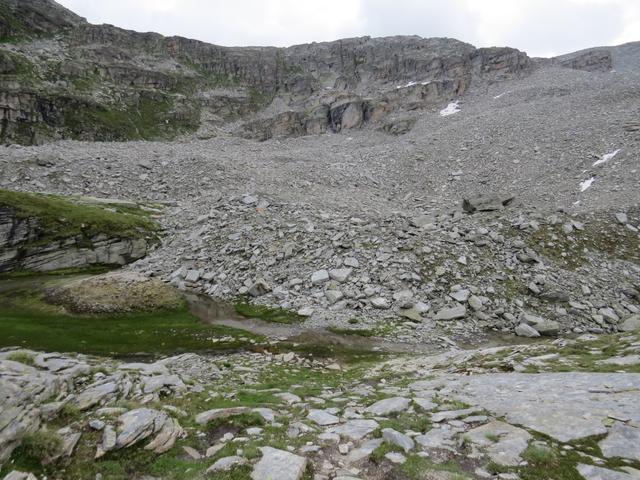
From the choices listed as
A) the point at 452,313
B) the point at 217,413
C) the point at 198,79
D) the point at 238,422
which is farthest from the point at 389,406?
the point at 198,79

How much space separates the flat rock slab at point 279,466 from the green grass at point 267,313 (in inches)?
684

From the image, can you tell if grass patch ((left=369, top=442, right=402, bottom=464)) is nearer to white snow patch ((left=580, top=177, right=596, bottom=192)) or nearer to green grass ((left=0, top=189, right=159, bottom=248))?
green grass ((left=0, top=189, right=159, bottom=248))

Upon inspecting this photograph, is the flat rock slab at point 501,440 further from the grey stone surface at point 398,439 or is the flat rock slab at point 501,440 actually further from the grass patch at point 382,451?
the grass patch at point 382,451

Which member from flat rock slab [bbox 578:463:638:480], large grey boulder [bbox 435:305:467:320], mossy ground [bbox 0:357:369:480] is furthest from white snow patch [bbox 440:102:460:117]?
flat rock slab [bbox 578:463:638:480]

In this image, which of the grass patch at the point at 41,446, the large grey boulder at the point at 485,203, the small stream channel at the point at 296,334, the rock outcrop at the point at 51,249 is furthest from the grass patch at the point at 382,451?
the rock outcrop at the point at 51,249

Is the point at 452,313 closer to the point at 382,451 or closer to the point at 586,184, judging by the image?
the point at 382,451

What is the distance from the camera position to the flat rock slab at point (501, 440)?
7822 millimetres

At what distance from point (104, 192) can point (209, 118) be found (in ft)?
253

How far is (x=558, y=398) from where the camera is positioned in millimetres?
10484

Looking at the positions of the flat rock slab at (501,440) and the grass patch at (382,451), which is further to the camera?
the grass patch at (382,451)

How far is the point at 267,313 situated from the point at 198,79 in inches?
5267

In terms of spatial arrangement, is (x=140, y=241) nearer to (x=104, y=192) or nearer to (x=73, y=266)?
(x=73, y=266)

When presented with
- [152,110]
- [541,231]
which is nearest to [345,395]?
[541,231]

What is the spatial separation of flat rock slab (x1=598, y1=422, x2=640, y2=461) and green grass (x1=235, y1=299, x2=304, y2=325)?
19483mm
